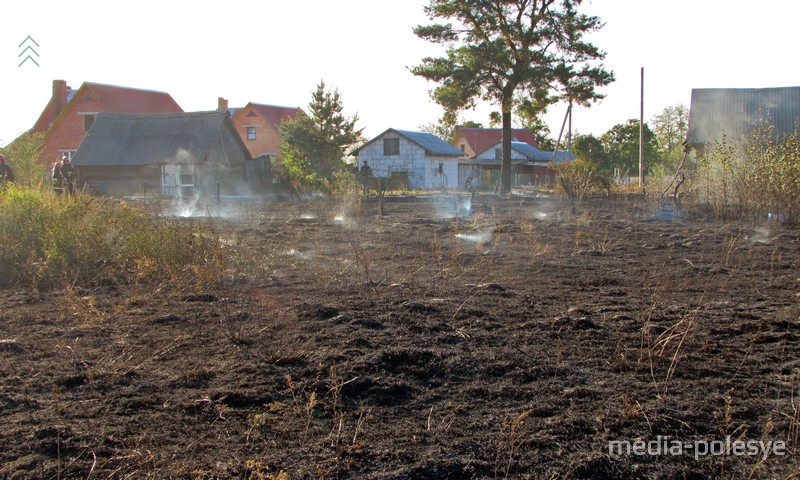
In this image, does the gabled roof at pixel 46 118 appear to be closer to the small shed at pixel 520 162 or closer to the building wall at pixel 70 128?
the building wall at pixel 70 128

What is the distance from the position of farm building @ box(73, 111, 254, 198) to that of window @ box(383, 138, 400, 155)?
1608 cm

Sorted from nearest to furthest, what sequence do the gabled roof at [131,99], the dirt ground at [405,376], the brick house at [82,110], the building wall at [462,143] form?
the dirt ground at [405,376], the brick house at [82,110], the gabled roof at [131,99], the building wall at [462,143]

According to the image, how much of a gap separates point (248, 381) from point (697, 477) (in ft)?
7.35

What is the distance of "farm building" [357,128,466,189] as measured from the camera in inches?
1874

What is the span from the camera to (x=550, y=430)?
3148mm

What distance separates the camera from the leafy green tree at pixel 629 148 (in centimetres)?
5329

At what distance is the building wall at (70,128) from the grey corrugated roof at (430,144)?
19.3 metres

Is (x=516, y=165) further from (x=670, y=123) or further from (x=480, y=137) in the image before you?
(x=670, y=123)

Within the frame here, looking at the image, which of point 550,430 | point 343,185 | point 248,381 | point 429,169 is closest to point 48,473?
point 248,381

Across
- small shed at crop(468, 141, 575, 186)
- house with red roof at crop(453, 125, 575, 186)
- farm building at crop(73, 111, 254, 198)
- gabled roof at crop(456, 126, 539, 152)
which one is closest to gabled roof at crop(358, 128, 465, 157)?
house with red roof at crop(453, 125, 575, 186)

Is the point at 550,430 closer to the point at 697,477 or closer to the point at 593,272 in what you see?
the point at 697,477

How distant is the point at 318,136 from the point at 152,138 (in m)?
13.4

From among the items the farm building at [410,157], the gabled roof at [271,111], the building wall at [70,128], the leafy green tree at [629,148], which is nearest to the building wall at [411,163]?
the farm building at [410,157]

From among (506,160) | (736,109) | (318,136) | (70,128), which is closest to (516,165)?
(318,136)
